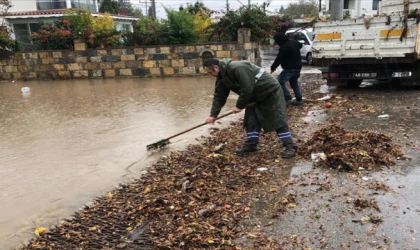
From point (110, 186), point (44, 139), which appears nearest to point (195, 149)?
point (110, 186)

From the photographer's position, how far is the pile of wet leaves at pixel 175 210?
129 inches

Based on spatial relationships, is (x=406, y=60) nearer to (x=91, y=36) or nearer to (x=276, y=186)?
(x=276, y=186)

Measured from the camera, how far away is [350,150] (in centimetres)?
476

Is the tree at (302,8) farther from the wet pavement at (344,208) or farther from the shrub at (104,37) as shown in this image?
the wet pavement at (344,208)

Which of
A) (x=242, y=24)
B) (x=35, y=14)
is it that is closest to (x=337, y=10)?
(x=242, y=24)

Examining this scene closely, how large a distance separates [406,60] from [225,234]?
7266mm

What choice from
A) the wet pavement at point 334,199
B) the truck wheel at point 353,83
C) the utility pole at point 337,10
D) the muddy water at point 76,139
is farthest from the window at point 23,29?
the wet pavement at point 334,199

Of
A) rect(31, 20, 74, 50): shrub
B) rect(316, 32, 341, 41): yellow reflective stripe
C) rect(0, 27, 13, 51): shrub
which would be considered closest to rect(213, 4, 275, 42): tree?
rect(31, 20, 74, 50): shrub

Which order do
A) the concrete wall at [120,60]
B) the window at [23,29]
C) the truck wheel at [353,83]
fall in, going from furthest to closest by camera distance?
the window at [23,29] < the concrete wall at [120,60] < the truck wheel at [353,83]

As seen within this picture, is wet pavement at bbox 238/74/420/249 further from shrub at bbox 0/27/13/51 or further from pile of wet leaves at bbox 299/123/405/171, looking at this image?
shrub at bbox 0/27/13/51

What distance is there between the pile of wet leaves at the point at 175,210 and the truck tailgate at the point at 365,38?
16.2 ft

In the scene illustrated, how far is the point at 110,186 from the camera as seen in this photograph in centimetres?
471

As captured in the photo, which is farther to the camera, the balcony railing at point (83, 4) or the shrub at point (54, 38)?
the balcony railing at point (83, 4)

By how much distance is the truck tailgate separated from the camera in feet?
28.0
